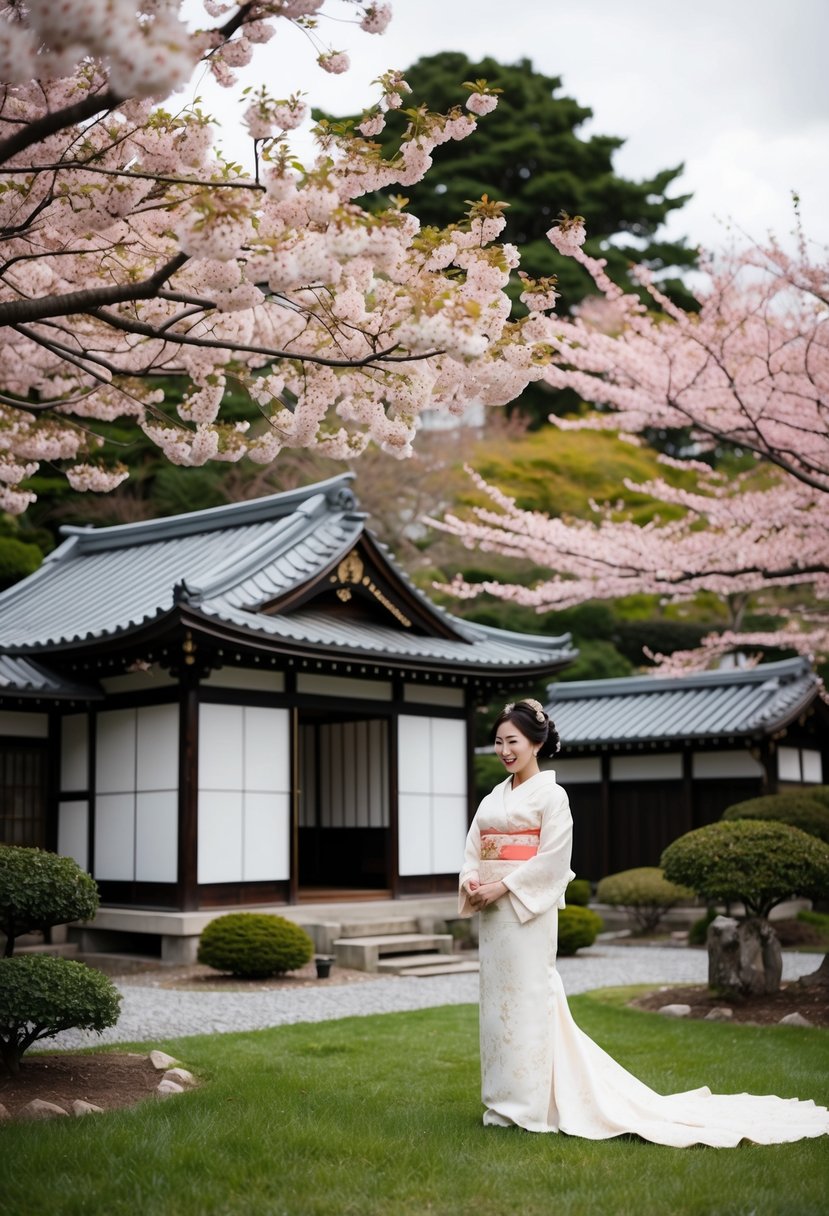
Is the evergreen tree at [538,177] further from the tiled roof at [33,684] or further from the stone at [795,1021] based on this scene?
the stone at [795,1021]

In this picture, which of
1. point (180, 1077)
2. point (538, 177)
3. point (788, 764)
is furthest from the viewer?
point (538, 177)

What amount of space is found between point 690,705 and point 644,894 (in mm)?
3983

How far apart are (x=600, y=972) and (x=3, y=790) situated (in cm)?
678

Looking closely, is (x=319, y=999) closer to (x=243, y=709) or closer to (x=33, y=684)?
(x=243, y=709)

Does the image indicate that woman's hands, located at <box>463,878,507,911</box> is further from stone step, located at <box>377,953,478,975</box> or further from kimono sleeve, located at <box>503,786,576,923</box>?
stone step, located at <box>377,953,478,975</box>

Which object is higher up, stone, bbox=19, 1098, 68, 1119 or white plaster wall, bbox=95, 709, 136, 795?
white plaster wall, bbox=95, 709, 136, 795

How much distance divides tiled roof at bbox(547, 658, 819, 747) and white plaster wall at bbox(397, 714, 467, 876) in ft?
14.9

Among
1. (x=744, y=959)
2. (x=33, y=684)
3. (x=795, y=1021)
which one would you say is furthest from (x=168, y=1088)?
(x=33, y=684)

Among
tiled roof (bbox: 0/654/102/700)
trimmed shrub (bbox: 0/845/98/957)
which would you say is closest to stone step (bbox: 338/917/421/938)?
tiled roof (bbox: 0/654/102/700)

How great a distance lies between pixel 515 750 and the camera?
586 centimetres

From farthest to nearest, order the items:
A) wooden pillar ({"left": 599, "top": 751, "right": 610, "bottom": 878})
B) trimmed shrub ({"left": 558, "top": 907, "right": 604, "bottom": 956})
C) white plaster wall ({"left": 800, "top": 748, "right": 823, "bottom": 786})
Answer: white plaster wall ({"left": 800, "top": 748, "right": 823, "bottom": 786}), wooden pillar ({"left": 599, "top": 751, "right": 610, "bottom": 878}), trimmed shrub ({"left": 558, "top": 907, "right": 604, "bottom": 956})

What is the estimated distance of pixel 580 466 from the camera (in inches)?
1156

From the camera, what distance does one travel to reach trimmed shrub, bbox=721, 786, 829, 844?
15727 mm

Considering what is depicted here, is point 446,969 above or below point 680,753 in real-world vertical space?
below
